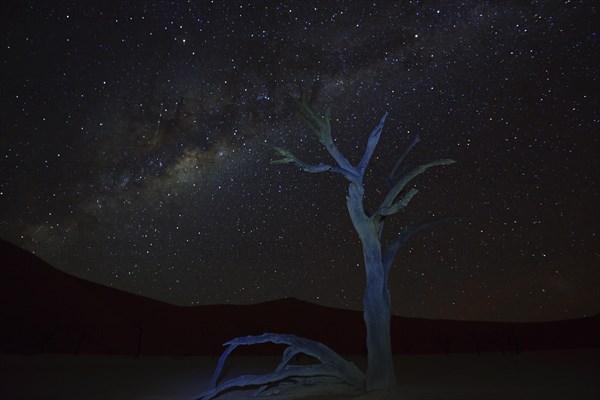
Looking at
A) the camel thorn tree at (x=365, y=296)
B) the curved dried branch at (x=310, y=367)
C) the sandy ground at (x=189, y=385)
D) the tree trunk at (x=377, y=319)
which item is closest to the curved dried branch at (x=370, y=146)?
the camel thorn tree at (x=365, y=296)

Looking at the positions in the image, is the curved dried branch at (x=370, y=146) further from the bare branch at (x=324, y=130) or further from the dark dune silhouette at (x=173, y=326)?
the dark dune silhouette at (x=173, y=326)

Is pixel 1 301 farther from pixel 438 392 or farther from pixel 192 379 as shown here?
pixel 438 392

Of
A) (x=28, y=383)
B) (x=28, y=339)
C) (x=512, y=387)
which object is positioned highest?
(x=28, y=339)

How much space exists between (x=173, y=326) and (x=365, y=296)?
177 ft

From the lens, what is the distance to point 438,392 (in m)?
12.5

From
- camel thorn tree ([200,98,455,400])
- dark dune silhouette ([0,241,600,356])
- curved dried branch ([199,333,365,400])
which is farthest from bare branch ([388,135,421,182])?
dark dune silhouette ([0,241,600,356])

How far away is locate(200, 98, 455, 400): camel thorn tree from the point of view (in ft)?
38.0

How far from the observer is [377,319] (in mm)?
11742

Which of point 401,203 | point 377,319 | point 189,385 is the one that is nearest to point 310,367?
point 377,319

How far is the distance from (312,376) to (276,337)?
1.44 meters

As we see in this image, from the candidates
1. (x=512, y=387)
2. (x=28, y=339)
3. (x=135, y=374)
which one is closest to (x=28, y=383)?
(x=135, y=374)

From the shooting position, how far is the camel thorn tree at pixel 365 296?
38.0ft

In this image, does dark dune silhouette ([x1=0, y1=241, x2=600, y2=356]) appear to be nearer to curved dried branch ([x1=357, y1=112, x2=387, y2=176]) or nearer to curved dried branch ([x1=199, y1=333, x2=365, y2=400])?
curved dried branch ([x1=199, y1=333, x2=365, y2=400])

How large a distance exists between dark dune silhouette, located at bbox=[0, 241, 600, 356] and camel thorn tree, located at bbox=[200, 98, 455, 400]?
2082 cm
